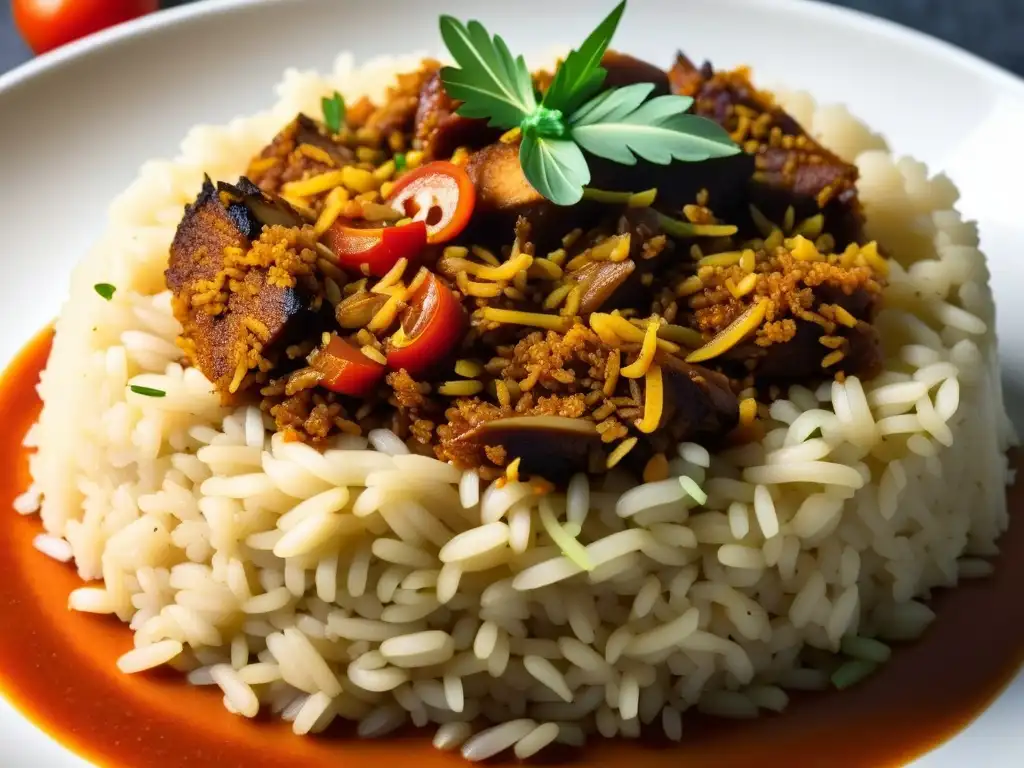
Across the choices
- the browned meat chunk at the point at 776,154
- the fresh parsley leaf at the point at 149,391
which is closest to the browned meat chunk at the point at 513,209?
the browned meat chunk at the point at 776,154

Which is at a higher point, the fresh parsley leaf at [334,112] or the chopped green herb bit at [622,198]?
the chopped green herb bit at [622,198]

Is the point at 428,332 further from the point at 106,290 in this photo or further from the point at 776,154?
the point at 776,154

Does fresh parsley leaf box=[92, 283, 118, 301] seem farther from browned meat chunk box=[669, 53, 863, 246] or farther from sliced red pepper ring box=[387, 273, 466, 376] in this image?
browned meat chunk box=[669, 53, 863, 246]

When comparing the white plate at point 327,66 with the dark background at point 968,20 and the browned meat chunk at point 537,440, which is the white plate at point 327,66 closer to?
the dark background at point 968,20

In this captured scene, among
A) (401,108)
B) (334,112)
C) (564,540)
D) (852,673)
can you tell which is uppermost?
(401,108)

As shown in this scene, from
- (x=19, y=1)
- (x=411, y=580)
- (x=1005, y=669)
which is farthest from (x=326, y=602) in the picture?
(x=19, y=1)

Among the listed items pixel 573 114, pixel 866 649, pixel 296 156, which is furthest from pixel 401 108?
pixel 866 649
